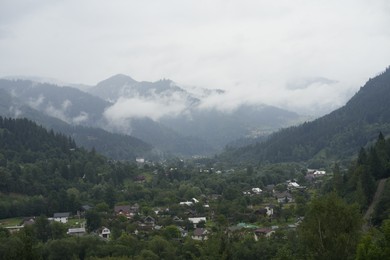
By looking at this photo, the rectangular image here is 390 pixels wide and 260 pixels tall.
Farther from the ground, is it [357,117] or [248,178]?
[357,117]

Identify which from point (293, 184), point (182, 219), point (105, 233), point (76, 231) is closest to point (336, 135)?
point (293, 184)

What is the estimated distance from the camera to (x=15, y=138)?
122m

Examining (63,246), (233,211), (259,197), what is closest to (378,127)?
(259,197)

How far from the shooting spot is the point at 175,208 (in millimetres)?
81062

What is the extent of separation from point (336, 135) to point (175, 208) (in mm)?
106160

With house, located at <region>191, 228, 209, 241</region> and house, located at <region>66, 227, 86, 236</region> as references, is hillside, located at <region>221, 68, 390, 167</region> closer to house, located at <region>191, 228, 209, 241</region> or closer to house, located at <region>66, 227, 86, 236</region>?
house, located at <region>191, 228, 209, 241</region>

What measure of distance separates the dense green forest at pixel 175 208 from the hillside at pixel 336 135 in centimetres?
3308

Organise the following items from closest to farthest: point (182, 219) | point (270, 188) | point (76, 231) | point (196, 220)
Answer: point (76, 231)
point (196, 220)
point (182, 219)
point (270, 188)

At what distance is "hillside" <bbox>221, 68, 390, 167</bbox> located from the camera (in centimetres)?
15950

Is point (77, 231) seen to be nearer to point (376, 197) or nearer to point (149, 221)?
point (149, 221)

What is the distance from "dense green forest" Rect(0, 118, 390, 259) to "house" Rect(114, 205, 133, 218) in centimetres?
101

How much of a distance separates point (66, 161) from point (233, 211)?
50.2 metres

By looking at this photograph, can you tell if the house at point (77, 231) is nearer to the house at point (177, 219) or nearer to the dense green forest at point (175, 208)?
the dense green forest at point (175, 208)

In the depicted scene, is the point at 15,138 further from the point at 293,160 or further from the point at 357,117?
the point at 357,117
